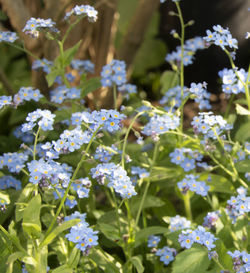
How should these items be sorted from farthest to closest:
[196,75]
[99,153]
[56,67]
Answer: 1. [196,75]
2. [56,67]
3. [99,153]

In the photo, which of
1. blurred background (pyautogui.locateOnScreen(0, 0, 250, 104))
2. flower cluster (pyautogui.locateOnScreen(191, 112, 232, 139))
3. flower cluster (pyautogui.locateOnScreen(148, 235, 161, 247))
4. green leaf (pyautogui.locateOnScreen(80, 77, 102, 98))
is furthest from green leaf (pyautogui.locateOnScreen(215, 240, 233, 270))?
blurred background (pyautogui.locateOnScreen(0, 0, 250, 104))

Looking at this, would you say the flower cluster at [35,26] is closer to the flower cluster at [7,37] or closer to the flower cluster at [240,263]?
the flower cluster at [7,37]

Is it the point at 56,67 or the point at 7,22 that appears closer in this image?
the point at 56,67

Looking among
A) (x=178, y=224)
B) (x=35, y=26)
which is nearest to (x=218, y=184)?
(x=178, y=224)

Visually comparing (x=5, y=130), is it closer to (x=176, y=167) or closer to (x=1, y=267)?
(x=176, y=167)

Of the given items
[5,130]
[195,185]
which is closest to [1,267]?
[195,185]

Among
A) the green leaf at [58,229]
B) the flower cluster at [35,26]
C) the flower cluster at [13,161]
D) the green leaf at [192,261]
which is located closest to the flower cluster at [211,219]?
the green leaf at [192,261]
